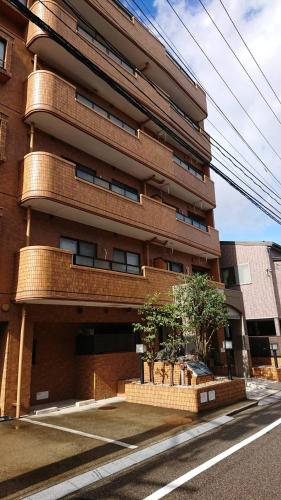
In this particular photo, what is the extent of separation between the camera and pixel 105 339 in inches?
547

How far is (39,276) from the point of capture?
10.9 metres

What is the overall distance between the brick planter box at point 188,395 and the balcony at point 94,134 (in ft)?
31.5

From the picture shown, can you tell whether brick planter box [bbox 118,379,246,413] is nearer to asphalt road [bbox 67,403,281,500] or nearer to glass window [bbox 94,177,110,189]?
asphalt road [bbox 67,403,281,500]

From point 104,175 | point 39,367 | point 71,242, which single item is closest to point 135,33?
point 104,175

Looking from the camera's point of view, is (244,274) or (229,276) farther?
(229,276)

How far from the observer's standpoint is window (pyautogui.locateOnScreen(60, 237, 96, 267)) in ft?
43.3

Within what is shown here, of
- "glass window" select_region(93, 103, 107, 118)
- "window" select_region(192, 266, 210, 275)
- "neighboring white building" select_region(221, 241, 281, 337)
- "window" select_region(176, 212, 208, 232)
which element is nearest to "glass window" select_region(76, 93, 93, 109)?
"glass window" select_region(93, 103, 107, 118)

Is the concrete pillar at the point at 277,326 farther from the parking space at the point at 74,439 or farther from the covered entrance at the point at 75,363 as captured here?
the parking space at the point at 74,439

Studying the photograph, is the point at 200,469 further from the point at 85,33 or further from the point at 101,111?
the point at 85,33

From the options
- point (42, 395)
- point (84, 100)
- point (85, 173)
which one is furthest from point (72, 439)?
point (84, 100)

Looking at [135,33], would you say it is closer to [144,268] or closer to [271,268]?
[144,268]

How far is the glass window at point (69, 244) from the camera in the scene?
13539 mm

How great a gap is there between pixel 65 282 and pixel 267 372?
41.9ft

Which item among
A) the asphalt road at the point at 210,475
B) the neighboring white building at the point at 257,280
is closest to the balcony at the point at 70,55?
the asphalt road at the point at 210,475
